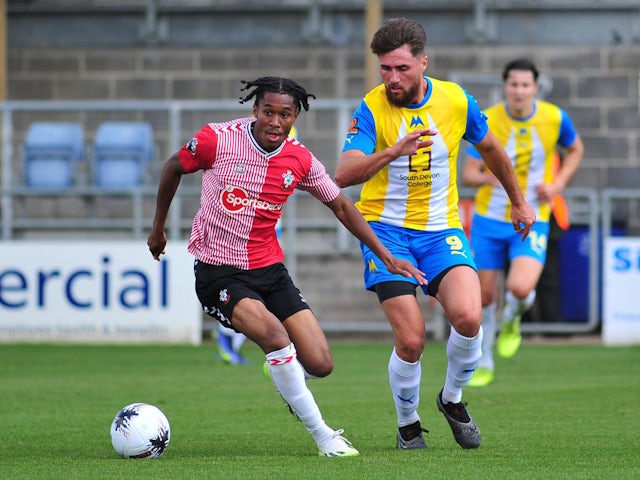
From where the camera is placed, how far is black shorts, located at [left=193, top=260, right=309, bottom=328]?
22.0 feet

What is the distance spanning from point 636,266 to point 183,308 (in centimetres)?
495

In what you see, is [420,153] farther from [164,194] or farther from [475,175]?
[475,175]

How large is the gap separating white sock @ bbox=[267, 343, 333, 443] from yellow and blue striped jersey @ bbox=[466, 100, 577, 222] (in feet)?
14.1

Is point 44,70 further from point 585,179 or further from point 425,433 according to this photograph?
point 425,433

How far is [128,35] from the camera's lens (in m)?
18.1

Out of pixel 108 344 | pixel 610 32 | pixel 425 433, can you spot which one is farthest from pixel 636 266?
pixel 425 433

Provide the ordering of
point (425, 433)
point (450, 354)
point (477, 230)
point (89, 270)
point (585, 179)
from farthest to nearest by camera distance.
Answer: point (585, 179) < point (89, 270) < point (477, 230) < point (425, 433) < point (450, 354)

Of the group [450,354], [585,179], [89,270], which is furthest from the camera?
[585,179]

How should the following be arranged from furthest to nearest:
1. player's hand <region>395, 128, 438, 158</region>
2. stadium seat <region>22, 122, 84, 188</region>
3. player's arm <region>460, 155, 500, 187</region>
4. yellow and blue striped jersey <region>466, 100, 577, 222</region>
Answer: stadium seat <region>22, 122, 84, 188</region>
yellow and blue striped jersey <region>466, 100, 577, 222</region>
player's arm <region>460, 155, 500, 187</region>
player's hand <region>395, 128, 438, 158</region>

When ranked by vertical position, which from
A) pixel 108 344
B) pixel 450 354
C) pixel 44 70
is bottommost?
pixel 108 344

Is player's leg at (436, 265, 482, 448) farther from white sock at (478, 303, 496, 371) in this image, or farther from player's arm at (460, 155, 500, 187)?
white sock at (478, 303, 496, 371)

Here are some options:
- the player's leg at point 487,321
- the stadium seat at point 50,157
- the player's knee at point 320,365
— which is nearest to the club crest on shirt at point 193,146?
the player's knee at point 320,365

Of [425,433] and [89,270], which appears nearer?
[425,433]

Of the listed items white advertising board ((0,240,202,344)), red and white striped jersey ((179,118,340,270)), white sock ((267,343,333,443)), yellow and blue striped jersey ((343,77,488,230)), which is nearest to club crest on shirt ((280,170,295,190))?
red and white striped jersey ((179,118,340,270))
